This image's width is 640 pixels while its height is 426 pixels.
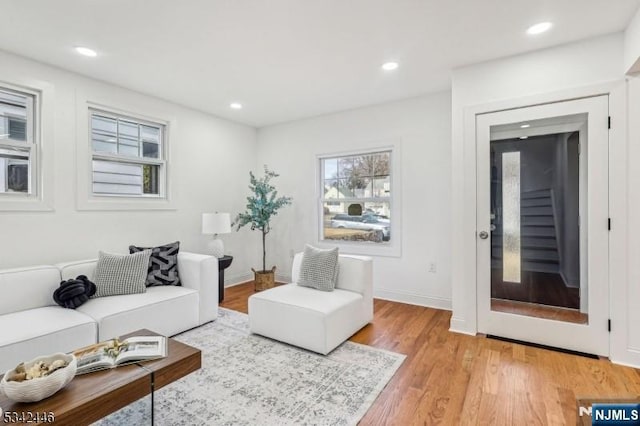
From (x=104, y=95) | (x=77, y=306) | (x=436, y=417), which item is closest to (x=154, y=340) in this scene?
(x=77, y=306)

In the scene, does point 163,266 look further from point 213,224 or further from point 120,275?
point 213,224

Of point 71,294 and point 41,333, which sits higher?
point 71,294

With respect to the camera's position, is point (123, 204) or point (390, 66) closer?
point (390, 66)

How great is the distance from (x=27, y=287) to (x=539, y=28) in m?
4.51

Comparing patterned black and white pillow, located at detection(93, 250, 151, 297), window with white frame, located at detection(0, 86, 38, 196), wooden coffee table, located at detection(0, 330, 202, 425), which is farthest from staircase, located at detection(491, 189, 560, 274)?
window with white frame, located at detection(0, 86, 38, 196)

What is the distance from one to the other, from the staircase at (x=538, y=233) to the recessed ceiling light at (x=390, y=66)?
5.56 feet

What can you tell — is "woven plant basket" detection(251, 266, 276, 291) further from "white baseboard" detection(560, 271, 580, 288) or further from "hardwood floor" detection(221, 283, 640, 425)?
"white baseboard" detection(560, 271, 580, 288)

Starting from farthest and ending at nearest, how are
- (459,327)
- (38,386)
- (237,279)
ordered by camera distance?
(237,279) < (459,327) < (38,386)

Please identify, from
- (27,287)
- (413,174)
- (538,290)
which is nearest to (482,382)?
(538,290)

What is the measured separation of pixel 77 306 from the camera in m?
2.62

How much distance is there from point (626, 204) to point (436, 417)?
7.07 feet

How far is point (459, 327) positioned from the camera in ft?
10.1

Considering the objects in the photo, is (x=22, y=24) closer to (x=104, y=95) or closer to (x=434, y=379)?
(x=104, y=95)

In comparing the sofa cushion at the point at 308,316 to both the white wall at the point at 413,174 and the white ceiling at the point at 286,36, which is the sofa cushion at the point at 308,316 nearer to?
the white wall at the point at 413,174
